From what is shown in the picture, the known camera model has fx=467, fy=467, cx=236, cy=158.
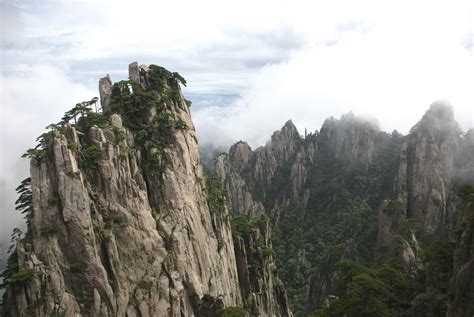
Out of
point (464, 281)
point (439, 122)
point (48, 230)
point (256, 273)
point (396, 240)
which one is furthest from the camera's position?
point (439, 122)

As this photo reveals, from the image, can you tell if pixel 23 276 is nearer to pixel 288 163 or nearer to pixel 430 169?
pixel 430 169

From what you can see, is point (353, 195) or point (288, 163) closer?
point (353, 195)

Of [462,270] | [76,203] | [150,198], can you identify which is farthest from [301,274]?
[462,270]

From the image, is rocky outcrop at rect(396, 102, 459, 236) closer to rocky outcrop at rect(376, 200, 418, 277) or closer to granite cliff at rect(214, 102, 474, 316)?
granite cliff at rect(214, 102, 474, 316)

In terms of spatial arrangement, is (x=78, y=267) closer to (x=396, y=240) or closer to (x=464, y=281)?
(x=464, y=281)

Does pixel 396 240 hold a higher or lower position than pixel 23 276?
lower

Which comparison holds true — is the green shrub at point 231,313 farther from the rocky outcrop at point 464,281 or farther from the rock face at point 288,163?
the rock face at point 288,163

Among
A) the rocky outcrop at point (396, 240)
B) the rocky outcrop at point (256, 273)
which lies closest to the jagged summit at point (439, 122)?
the rocky outcrop at point (396, 240)

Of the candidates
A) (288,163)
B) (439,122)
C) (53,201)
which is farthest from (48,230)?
(288,163)

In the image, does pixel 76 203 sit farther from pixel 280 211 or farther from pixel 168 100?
pixel 280 211

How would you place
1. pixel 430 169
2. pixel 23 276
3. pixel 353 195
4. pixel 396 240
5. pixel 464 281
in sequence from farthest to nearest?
pixel 353 195, pixel 430 169, pixel 396 240, pixel 23 276, pixel 464 281

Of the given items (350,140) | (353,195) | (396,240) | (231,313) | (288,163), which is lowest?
(231,313)

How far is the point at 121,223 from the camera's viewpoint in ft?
154

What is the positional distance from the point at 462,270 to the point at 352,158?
427ft
